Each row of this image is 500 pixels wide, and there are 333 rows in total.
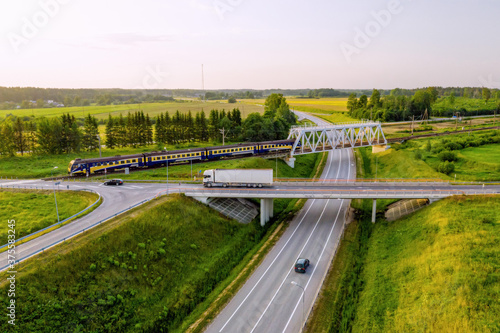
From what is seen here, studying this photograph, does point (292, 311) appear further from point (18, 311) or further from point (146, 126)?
point (146, 126)

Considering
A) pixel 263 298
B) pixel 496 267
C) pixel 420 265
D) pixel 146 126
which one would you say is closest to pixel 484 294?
pixel 496 267

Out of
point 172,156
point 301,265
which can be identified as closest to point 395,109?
point 172,156

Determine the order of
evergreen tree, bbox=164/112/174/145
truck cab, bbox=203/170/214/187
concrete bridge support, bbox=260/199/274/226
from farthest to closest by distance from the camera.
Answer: evergreen tree, bbox=164/112/174/145 < truck cab, bbox=203/170/214/187 < concrete bridge support, bbox=260/199/274/226

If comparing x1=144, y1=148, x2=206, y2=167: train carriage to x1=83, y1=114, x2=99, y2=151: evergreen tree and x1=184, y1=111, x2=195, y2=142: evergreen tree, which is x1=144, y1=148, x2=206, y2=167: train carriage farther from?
x1=83, y1=114, x2=99, y2=151: evergreen tree

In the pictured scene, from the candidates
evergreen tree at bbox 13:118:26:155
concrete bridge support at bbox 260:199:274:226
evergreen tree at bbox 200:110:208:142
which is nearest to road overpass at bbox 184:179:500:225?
concrete bridge support at bbox 260:199:274:226

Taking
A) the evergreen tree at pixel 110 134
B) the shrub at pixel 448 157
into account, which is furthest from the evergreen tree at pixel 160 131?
the shrub at pixel 448 157

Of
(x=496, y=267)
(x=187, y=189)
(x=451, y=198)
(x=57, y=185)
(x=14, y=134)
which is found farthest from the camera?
(x=14, y=134)

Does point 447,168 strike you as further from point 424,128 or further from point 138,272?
point 424,128
